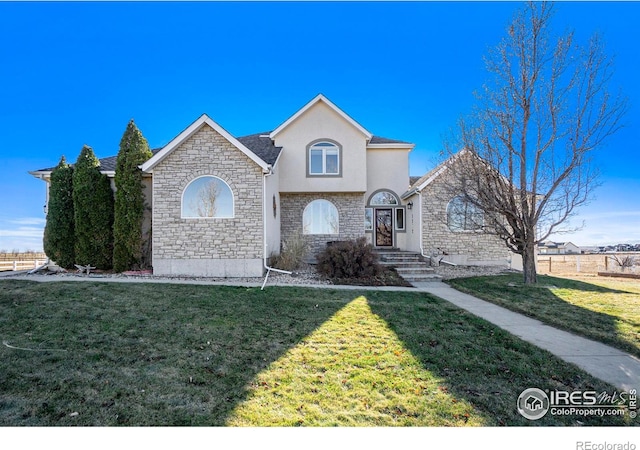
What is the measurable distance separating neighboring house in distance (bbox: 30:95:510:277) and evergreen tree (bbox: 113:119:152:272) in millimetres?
833

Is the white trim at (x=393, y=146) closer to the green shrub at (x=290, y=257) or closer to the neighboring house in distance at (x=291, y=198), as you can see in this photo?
the neighboring house in distance at (x=291, y=198)

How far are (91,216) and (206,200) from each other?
478cm

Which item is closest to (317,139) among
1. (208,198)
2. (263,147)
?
(263,147)

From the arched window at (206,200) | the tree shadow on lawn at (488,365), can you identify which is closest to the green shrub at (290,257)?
the arched window at (206,200)

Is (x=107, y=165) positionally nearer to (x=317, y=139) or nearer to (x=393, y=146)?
(x=317, y=139)

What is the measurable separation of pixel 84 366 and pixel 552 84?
50.2 ft

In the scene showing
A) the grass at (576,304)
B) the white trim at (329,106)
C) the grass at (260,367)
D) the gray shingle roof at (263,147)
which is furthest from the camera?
the white trim at (329,106)

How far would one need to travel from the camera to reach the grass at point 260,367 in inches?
130

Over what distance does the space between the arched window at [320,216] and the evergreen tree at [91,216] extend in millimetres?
9135

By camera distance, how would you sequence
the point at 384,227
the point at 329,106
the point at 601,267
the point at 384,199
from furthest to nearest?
the point at 601,267
the point at 384,227
the point at 384,199
the point at 329,106

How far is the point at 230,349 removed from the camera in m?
5.09

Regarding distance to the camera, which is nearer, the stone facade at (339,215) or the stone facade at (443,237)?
the stone facade at (443,237)

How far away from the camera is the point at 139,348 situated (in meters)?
5.05
